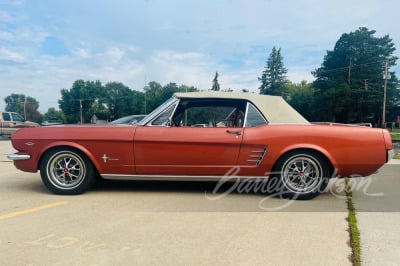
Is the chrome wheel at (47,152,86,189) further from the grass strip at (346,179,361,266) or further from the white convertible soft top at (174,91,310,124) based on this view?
the grass strip at (346,179,361,266)

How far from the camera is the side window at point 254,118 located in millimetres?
4625

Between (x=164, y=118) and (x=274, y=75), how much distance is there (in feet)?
239

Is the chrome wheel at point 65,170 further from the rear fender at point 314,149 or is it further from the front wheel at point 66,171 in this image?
the rear fender at point 314,149

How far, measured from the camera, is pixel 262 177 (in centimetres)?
457

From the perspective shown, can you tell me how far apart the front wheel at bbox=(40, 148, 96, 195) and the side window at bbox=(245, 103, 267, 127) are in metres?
2.35

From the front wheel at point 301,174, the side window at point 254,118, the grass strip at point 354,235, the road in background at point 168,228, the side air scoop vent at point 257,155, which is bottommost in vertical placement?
the grass strip at point 354,235

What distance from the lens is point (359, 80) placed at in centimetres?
4750

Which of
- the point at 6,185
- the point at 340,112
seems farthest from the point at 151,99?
the point at 6,185

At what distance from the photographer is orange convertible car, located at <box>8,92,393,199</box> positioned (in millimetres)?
4445

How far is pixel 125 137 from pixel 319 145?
2.68 metres

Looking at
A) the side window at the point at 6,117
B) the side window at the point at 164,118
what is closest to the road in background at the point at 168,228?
the side window at the point at 164,118

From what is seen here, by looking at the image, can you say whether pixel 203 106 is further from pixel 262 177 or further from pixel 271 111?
pixel 262 177

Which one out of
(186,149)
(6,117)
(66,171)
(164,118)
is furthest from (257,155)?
(6,117)

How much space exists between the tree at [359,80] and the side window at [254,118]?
46.8m
